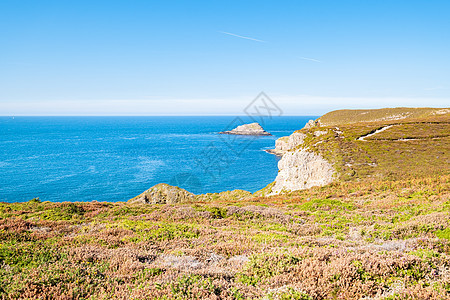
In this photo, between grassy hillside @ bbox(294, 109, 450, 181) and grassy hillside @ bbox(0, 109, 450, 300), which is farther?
grassy hillside @ bbox(294, 109, 450, 181)

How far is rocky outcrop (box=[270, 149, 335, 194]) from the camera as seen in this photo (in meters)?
40.2

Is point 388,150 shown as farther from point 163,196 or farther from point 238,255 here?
point 238,255

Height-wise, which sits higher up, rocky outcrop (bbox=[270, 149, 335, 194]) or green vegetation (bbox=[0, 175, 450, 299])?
green vegetation (bbox=[0, 175, 450, 299])

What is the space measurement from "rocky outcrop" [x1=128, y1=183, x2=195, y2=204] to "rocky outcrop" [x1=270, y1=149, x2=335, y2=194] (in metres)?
16.9

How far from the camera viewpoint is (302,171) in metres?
44.4

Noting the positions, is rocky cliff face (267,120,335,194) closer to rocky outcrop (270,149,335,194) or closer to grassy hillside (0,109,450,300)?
rocky outcrop (270,149,335,194)

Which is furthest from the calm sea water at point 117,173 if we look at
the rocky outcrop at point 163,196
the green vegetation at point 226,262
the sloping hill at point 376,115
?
the green vegetation at point 226,262

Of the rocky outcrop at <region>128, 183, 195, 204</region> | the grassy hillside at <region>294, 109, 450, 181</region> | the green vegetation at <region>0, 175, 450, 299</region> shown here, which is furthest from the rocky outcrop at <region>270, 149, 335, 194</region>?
the green vegetation at <region>0, 175, 450, 299</region>

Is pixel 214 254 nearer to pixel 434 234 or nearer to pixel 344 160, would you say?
pixel 434 234

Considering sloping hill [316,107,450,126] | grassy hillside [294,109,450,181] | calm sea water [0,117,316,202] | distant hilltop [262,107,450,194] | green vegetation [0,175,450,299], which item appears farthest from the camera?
sloping hill [316,107,450,126]

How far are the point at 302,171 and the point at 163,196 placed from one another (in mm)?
24280

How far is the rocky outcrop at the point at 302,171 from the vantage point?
40.2 m

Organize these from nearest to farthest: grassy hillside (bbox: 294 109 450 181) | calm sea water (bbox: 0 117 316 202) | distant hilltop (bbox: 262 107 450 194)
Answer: grassy hillside (bbox: 294 109 450 181) → distant hilltop (bbox: 262 107 450 194) → calm sea water (bbox: 0 117 316 202)

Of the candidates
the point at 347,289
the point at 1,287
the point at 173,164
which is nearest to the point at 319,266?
the point at 347,289
